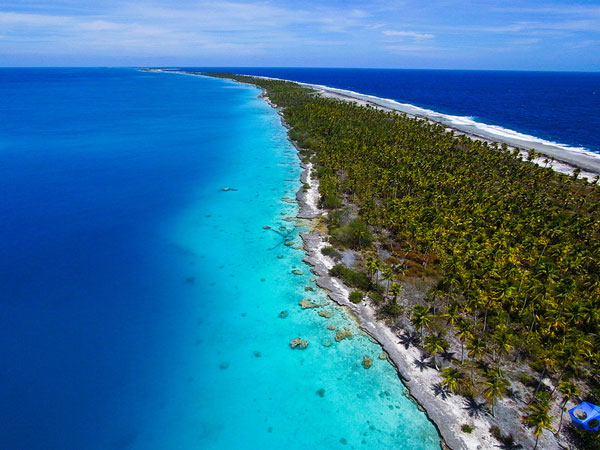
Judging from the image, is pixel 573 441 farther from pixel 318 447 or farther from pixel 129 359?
pixel 129 359

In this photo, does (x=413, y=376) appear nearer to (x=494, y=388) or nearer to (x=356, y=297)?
(x=494, y=388)

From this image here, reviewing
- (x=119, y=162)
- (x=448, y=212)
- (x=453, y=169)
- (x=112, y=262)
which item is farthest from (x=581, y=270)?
(x=119, y=162)

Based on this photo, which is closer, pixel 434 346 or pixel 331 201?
pixel 434 346

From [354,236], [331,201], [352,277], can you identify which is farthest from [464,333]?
[331,201]

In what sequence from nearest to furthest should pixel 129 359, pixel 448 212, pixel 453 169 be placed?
pixel 129 359
pixel 448 212
pixel 453 169

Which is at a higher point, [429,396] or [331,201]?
[331,201]

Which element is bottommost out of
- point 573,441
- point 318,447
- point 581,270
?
point 318,447
